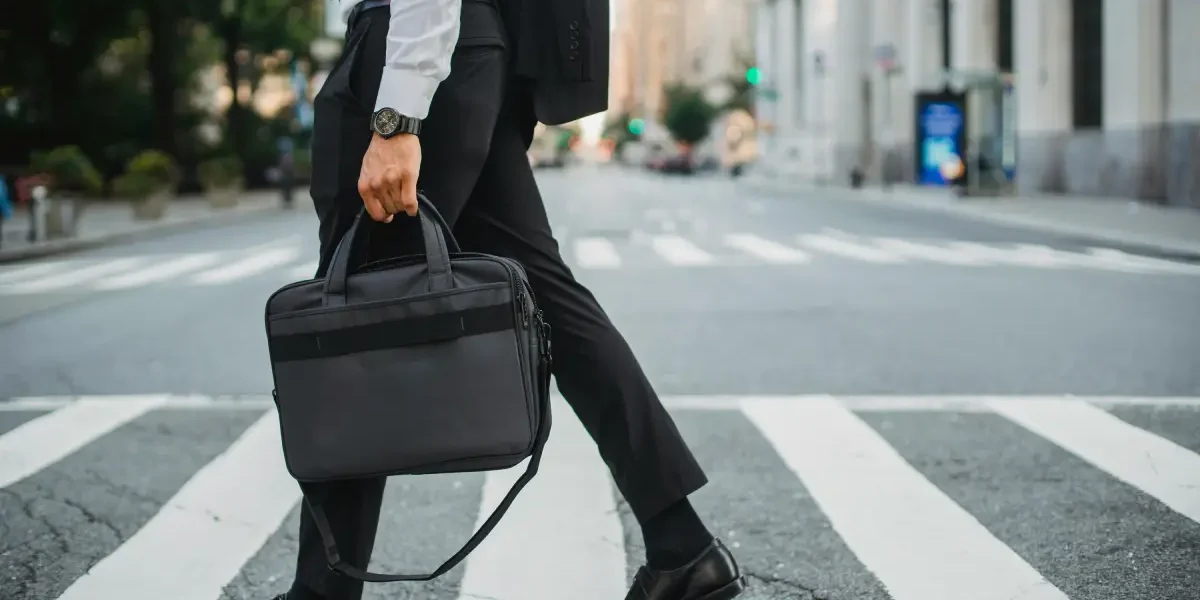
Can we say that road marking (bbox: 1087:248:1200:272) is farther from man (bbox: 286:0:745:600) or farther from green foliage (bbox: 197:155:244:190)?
green foliage (bbox: 197:155:244:190)

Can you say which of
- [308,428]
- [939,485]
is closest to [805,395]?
[939,485]

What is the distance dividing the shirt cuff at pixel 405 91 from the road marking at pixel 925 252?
40.9ft

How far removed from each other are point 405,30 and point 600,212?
2668 centimetres

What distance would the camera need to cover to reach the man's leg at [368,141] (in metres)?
2.53

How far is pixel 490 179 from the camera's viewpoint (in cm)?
269

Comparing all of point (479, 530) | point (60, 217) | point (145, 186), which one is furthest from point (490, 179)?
point (145, 186)

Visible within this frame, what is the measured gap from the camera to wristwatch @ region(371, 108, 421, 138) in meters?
2.40

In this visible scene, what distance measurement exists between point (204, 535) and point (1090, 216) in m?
19.9

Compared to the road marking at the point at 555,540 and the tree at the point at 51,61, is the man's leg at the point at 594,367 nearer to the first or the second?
the road marking at the point at 555,540

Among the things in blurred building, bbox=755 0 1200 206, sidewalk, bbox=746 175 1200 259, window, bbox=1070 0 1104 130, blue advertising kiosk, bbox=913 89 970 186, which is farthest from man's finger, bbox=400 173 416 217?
window, bbox=1070 0 1104 130

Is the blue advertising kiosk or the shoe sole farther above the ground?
the blue advertising kiosk

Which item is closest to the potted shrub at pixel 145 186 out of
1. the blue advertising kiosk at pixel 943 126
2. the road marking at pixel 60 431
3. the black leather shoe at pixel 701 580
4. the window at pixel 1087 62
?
the blue advertising kiosk at pixel 943 126

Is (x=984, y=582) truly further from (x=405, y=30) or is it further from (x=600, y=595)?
(x=405, y=30)

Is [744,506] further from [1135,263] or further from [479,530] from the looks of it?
[1135,263]
